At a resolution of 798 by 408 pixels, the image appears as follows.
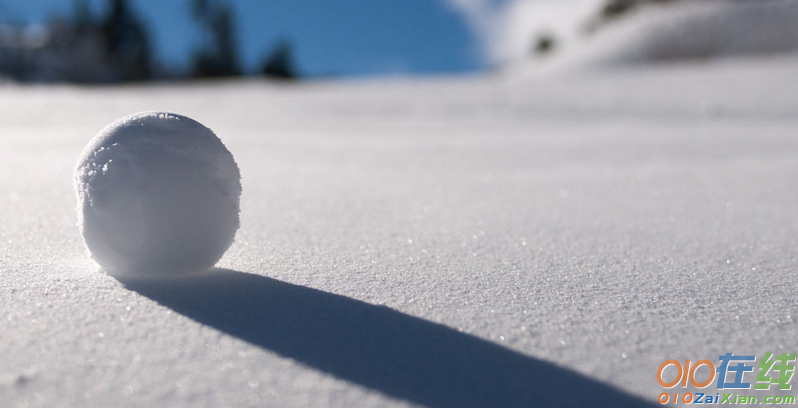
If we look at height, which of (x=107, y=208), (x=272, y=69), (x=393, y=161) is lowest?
(x=272, y=69)

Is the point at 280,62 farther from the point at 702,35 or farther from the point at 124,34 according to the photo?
the point at 702,35

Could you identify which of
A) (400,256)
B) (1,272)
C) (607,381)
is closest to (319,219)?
(400,256)

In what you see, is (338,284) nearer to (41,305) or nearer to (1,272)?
(41,305)

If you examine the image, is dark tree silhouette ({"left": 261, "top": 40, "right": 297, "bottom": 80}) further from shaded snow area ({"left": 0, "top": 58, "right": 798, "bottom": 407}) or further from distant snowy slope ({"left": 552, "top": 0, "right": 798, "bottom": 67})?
shaded snow area ({"left": 0, "top": 58, "right": 798, "bottom": 407})

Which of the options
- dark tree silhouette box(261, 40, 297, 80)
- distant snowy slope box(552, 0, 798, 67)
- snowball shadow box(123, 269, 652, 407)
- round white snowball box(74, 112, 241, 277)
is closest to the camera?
snowball shadow box(123, 269, 652, 407)

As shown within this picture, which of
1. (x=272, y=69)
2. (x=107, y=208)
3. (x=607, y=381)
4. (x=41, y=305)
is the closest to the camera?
(x=607, y=381)

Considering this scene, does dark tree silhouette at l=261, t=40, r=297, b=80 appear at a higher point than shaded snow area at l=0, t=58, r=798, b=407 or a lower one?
lower

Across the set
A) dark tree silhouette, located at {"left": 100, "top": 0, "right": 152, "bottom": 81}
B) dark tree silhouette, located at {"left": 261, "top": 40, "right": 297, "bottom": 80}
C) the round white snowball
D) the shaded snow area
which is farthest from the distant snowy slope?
dark tree silhouette, located at {"left": 100, "top": 0, "right": 152, "bottom": 81}

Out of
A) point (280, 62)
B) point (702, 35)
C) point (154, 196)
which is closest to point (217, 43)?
point (280, 62)
